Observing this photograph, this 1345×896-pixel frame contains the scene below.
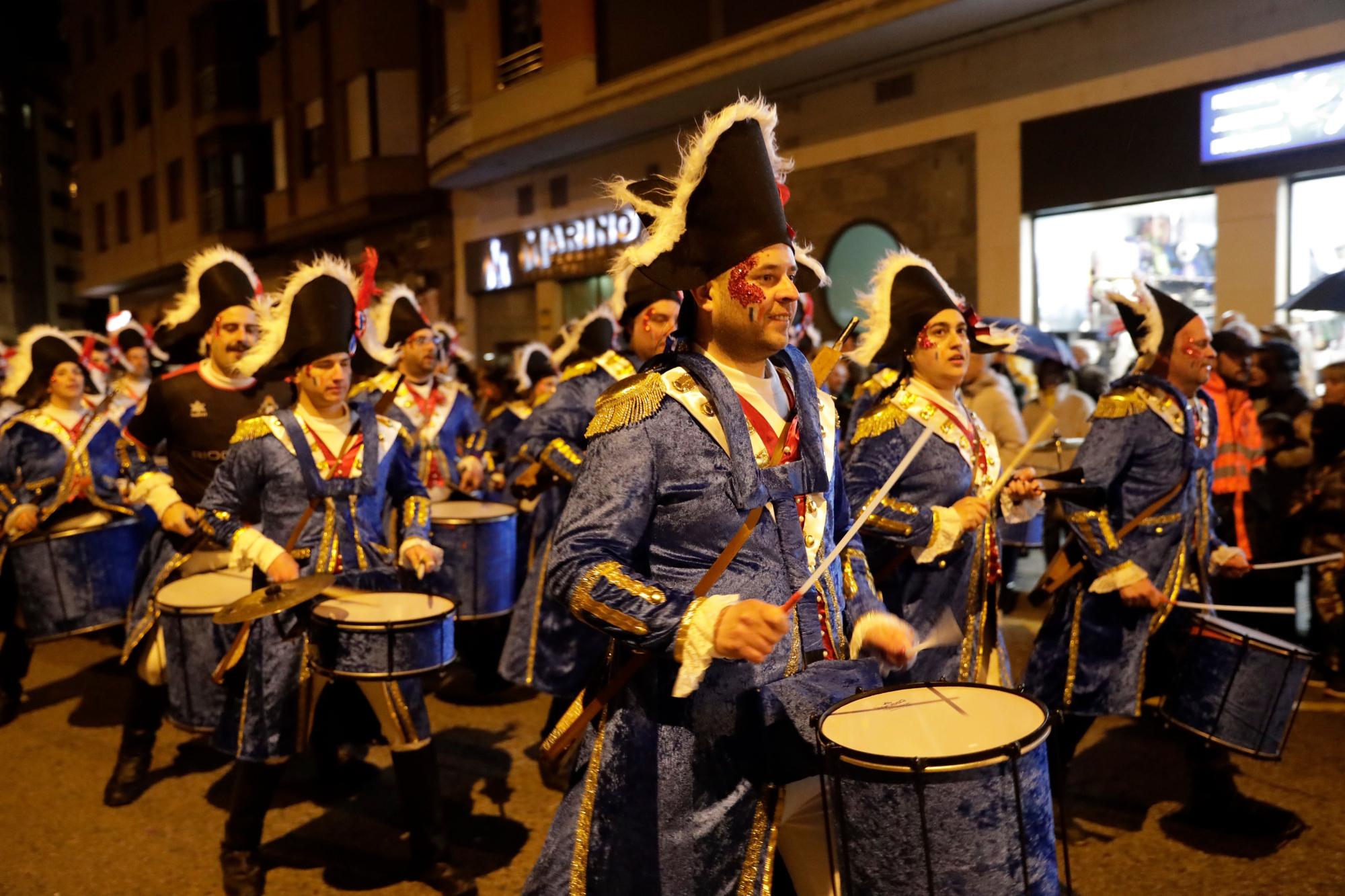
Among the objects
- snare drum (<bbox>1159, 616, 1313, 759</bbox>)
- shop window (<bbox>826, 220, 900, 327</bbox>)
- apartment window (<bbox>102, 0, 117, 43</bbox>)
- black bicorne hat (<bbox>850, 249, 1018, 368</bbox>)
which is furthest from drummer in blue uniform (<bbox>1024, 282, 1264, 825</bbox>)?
apartment window (<bbox>102, 0, 117, 43</bbox>)

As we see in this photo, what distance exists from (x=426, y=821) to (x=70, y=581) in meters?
3.28

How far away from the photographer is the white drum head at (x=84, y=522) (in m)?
7.07

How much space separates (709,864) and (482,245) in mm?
22536

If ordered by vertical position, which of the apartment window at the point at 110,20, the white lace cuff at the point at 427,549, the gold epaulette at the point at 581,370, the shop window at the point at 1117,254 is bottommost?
the white lace cuff at the point at 427,549

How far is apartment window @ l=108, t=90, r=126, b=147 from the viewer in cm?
4166

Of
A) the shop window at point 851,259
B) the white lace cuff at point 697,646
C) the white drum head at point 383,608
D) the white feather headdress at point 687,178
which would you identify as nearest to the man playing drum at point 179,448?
the white drum head at point 383,608

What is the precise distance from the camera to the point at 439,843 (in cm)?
464

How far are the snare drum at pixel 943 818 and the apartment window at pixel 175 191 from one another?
1549 inches

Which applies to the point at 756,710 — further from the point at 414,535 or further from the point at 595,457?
the point at 414,535

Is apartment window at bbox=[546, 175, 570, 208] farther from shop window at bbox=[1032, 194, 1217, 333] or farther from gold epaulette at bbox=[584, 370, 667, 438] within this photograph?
gold epaulette at bbox=[584, 370, 667, 438]

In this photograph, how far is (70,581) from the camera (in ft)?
22.0

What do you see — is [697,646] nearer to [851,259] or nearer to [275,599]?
[275,599]

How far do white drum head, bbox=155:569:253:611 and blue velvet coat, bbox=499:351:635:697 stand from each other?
140 cm

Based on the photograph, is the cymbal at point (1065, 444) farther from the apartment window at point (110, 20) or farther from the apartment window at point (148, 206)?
the apartment window at point (110, 20)
